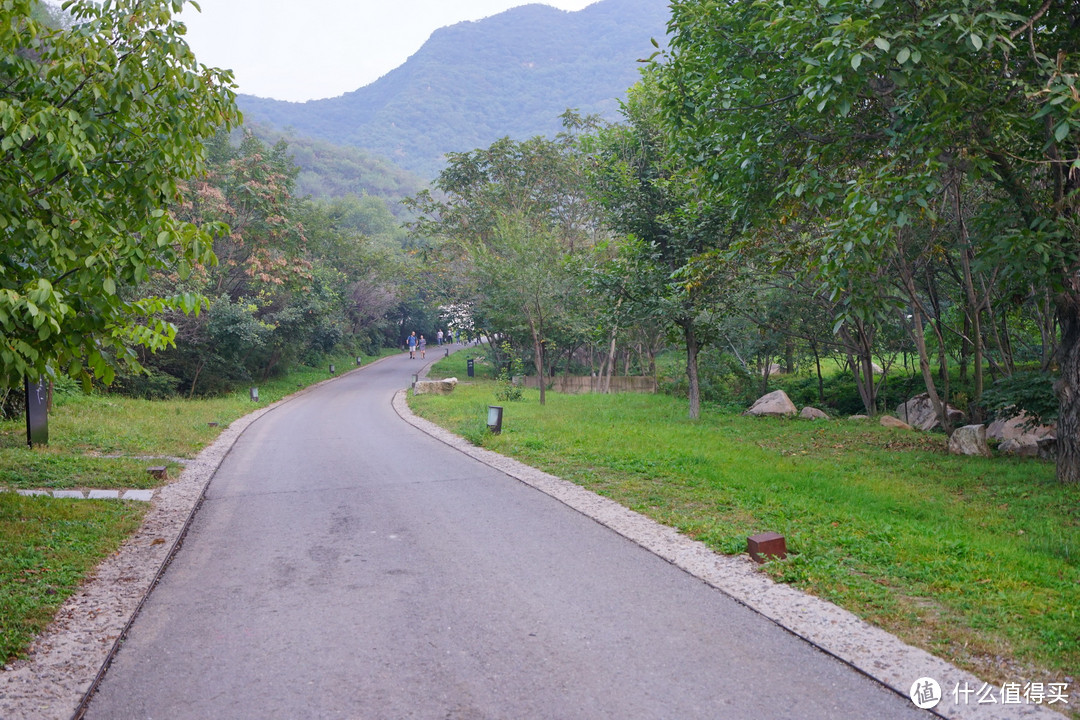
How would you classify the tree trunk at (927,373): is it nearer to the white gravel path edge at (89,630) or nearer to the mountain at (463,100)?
the white gravel path edge at (89,630)

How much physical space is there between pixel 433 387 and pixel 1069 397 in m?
23.3

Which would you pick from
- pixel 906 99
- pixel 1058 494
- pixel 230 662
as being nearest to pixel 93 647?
pixel 230 662

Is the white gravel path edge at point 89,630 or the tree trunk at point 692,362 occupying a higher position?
the tree trunk at point 692,362

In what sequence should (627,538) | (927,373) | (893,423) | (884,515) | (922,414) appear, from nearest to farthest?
(627,538)
(884,515)
(927,373)
(893,423)
(922,414)

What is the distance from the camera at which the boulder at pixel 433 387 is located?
28967mm

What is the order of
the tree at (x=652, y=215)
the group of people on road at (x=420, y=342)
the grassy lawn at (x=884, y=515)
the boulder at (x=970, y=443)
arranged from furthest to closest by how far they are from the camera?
the group of people on road at (x=420, y=342)
the tree at (x=652, y=215)
the boulder at (x=970, y=443)
the grassy lawn at (x=884, y=515)

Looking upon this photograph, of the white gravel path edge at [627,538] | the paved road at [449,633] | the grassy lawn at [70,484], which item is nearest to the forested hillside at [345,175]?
the grassy lawn at [70,484]

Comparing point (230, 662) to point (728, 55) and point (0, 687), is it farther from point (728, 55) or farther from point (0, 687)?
point (728, 55)

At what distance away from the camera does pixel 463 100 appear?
162 meters

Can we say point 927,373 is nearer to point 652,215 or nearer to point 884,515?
point 652,215

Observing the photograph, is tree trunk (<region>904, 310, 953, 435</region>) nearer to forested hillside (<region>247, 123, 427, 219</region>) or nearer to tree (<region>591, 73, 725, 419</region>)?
tree (<region>591, 73, 725, 419</region>)

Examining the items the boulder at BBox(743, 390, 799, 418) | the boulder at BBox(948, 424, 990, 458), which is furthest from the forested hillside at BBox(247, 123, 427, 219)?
the boulder at BBox(948, 424, 990, 458)

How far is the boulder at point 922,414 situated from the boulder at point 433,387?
664 inches

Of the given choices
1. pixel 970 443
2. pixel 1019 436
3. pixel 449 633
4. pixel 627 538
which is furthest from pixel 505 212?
pixel 449 633
